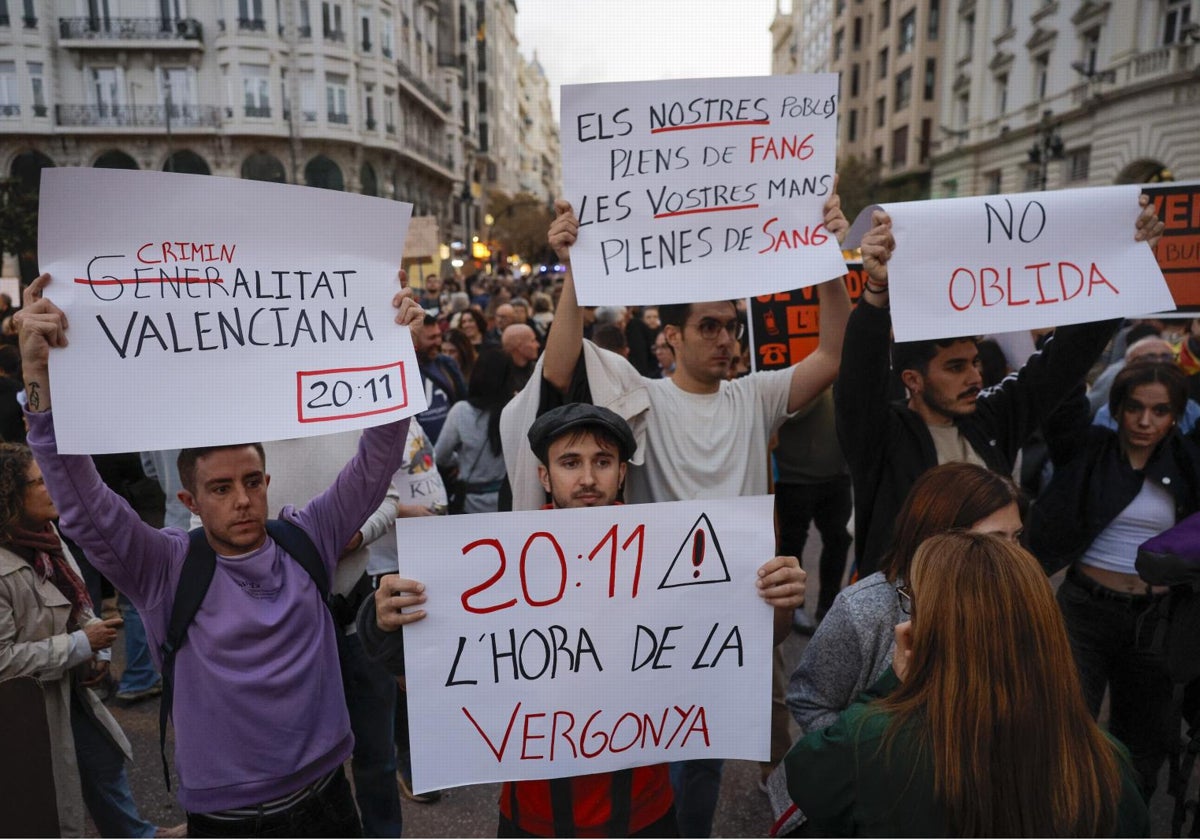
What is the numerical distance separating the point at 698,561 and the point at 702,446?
68cm

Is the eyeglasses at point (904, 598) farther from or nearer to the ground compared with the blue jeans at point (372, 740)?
farther from the ground

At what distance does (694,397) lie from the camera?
8.16 ft

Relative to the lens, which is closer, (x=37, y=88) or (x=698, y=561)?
(x=698, y=561)

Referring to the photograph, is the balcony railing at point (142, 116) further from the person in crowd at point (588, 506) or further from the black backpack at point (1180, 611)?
the black backpack at point (1180, 611)

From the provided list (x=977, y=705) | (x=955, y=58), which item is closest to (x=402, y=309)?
(x=977, y=705)

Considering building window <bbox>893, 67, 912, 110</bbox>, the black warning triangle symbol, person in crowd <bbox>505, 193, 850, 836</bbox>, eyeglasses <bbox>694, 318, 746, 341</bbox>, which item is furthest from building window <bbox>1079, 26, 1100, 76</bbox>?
the black warning triangle symbol

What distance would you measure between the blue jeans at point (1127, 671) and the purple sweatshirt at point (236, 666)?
2.57 m

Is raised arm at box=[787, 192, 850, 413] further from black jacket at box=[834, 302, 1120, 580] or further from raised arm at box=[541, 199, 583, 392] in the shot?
raised arm at box=[541, 199, 583, 392]

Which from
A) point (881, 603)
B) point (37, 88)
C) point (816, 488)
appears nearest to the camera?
point (881, 603)

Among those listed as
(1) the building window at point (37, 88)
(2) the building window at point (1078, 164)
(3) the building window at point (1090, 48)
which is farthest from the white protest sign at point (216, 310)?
(1) the building window at point (37, 88)

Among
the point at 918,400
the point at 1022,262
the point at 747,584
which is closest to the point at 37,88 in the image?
the point at 918,400

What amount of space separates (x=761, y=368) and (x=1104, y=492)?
185 centimetres

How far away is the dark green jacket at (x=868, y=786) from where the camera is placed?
116cm

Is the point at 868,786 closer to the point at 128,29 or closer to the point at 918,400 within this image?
the point at 918,400
